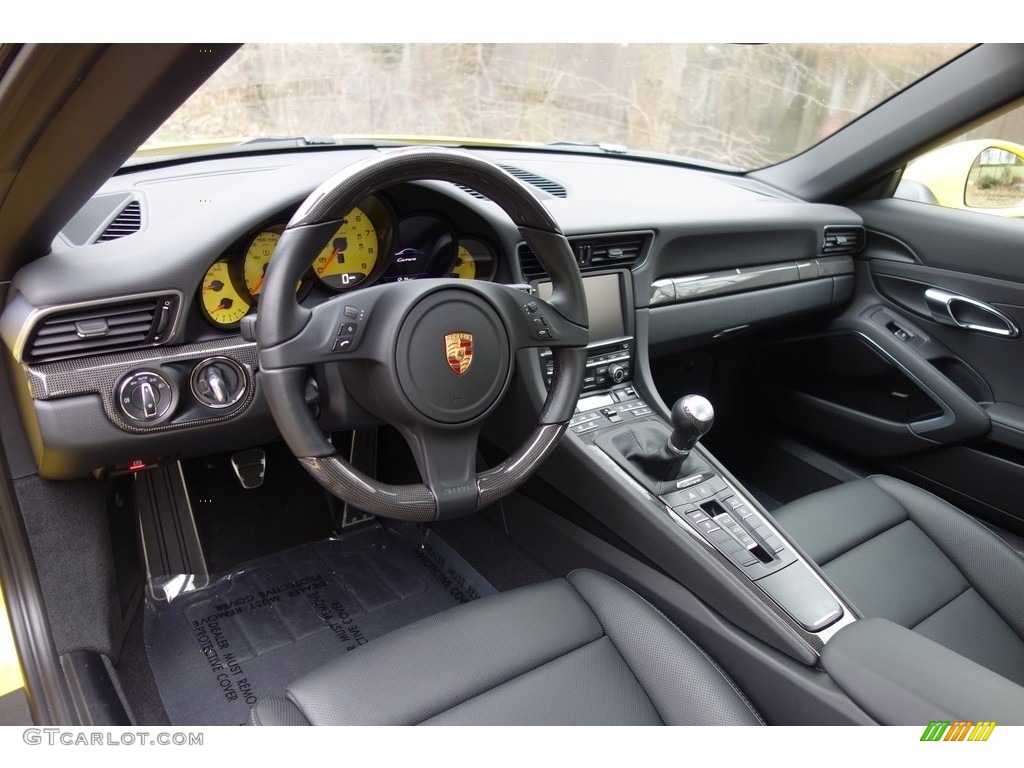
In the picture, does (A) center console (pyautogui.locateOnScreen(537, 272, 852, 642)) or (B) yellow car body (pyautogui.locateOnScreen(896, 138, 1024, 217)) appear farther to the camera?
(B) yellow car body (pyautogui.locateOnScreen(896, 138, 1024, 217))

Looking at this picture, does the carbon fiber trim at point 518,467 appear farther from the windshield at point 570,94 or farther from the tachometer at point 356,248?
the windshield at point 570,94

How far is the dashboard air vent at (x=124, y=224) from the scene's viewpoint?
4.66ft

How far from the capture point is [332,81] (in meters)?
1.97

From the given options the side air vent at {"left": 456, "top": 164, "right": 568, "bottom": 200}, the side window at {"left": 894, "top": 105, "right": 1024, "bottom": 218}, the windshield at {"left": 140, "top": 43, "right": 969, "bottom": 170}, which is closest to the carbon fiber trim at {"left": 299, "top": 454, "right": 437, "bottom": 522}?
the windshield at {"left": 140, "top": 43, "right": 969, "bottom": 170}

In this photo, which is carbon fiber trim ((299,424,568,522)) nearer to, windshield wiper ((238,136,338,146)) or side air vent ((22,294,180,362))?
side air vent ((22,294,180,362))

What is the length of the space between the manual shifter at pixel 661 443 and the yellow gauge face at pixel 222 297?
0.83 meters

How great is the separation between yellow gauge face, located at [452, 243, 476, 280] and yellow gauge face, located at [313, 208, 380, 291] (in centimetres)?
19

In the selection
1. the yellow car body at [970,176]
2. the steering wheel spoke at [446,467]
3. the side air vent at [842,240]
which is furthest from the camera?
the side air vent at [842,240]

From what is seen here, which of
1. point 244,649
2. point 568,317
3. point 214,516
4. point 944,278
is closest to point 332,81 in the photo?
point 568,317

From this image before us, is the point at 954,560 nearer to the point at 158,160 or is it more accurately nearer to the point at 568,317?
the point at 568,317

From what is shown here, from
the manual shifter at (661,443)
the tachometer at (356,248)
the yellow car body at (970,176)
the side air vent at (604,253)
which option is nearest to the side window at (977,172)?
the yellow car body at (970,176)

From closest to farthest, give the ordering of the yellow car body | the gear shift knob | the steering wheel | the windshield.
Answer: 1. the steering wheel
2. the gear shift knob
3. the windshield
4. the yellow car body

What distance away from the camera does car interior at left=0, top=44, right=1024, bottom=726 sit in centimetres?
122

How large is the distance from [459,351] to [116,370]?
64 centimetres
